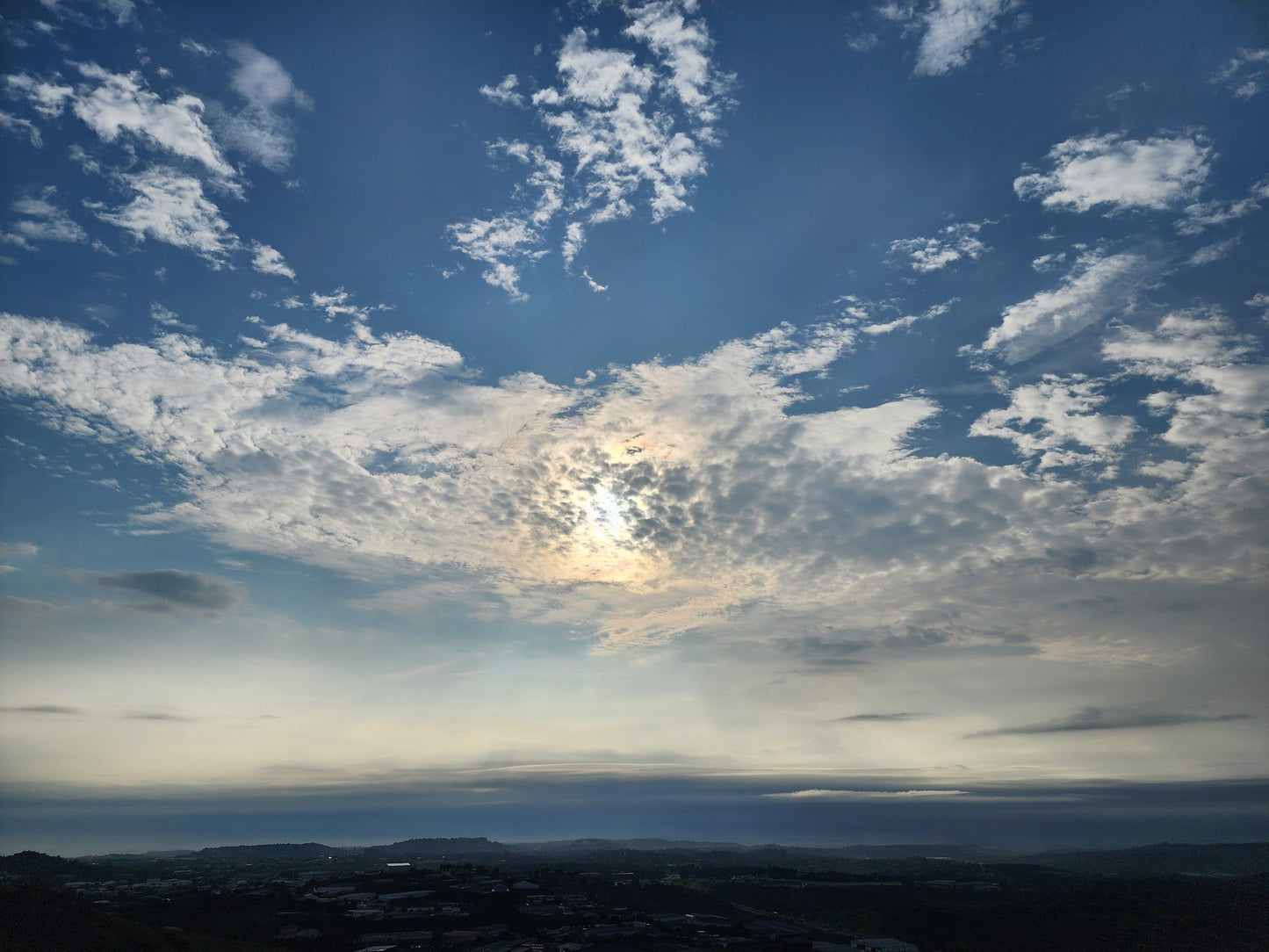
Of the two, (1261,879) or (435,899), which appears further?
(1261,879)

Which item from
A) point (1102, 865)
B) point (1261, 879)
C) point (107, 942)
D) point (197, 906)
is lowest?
point (1102, 865)

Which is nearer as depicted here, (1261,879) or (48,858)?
(1261,879)

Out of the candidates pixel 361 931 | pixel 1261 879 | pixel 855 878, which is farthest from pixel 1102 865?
pixel 361 931

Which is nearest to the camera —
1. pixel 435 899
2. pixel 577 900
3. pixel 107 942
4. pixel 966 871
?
pixel 107 942

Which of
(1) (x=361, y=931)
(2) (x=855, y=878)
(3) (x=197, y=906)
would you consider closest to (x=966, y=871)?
(2) (x=855, y=878)

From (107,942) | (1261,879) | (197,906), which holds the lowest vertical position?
(1261,879)

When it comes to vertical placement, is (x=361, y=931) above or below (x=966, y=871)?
above

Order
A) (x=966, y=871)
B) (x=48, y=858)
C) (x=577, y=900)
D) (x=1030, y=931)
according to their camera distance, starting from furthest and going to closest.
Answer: (x=48, y=858) → (x=966, y=871) → (x=577, y=900) → (x=1030, y=931)

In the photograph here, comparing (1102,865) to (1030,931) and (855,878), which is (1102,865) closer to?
(855,878)

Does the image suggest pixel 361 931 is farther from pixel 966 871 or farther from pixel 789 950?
pixel 966 871
